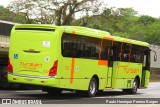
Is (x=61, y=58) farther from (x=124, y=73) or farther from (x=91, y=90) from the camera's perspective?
(x=124, y=73)

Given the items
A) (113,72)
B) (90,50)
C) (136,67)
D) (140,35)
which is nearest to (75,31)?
(90,50)

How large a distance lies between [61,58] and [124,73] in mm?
6896

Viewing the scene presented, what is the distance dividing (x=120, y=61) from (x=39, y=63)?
6648 mm

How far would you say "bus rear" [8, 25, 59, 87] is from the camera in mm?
→ 16875

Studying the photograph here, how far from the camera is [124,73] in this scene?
23.3 meters

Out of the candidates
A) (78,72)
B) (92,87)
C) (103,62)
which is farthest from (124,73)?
(78,72)

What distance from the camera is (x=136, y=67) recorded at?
81.7 ft

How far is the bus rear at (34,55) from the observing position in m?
16.9

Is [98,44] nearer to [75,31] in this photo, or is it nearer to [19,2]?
[75,31]

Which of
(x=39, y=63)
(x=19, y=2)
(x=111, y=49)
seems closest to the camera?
(x=39, y=63)

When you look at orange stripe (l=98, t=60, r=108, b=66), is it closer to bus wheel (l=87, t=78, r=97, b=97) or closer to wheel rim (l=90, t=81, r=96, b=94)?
bus wheel (l=87, t=78, r=97, b=97)

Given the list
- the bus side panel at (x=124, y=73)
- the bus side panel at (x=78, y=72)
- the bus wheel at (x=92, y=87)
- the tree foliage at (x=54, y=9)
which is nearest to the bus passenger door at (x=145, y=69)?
the bus side panel at (x=124, y=73)

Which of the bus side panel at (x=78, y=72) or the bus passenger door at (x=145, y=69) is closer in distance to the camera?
the bus side panel at (x=78, y=72)

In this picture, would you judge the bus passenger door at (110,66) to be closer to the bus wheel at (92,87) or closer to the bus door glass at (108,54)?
the bus door glass at (108,54)
